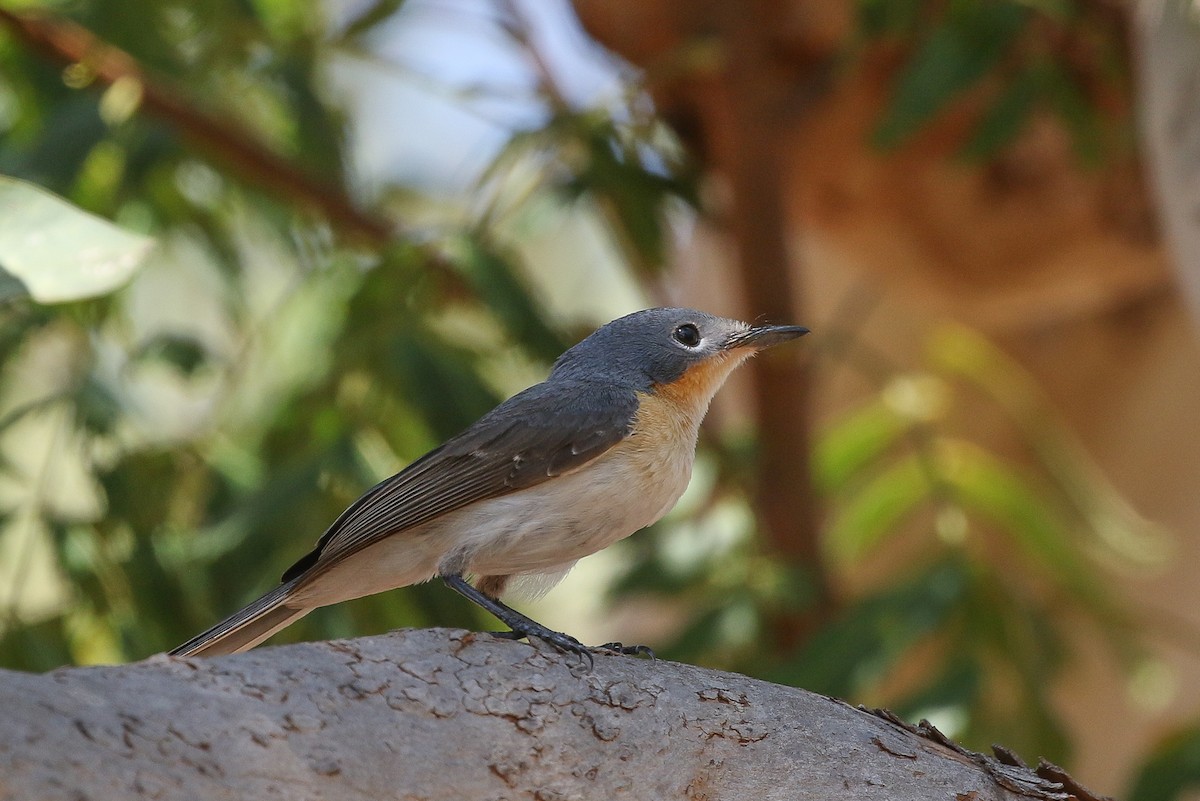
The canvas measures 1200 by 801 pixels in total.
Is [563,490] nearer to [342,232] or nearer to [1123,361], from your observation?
[342,232]

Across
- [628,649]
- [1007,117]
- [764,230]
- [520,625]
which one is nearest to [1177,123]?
[1007,117]

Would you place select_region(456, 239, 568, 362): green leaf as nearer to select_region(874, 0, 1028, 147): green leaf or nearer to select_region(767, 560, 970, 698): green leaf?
select_region(767, 560, 970, 698): green leaf

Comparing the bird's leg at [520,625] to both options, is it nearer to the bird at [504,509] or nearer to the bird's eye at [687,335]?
the bird at [504,509]

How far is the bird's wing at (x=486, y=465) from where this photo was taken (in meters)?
3.29

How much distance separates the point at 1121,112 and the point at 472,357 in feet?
12.2

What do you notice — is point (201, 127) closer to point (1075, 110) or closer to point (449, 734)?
point (1075, 110)

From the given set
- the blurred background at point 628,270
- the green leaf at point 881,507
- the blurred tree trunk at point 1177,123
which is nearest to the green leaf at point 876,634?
the blurred background at point 628,270

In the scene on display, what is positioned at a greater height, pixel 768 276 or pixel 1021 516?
pixel 768 276

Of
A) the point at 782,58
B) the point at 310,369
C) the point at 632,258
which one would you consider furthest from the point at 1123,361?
the point at 310,369

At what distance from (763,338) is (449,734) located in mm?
1827

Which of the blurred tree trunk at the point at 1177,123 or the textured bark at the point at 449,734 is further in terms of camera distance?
the blurred tree trunk at the point at 1177,123

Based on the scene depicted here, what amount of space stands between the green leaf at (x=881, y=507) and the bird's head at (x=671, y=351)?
2324mm

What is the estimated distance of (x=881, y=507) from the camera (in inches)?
253

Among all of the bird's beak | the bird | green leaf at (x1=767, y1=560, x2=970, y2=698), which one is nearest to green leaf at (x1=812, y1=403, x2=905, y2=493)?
green leaf at (x1=767, y1=560, x2=970, y2=698)
